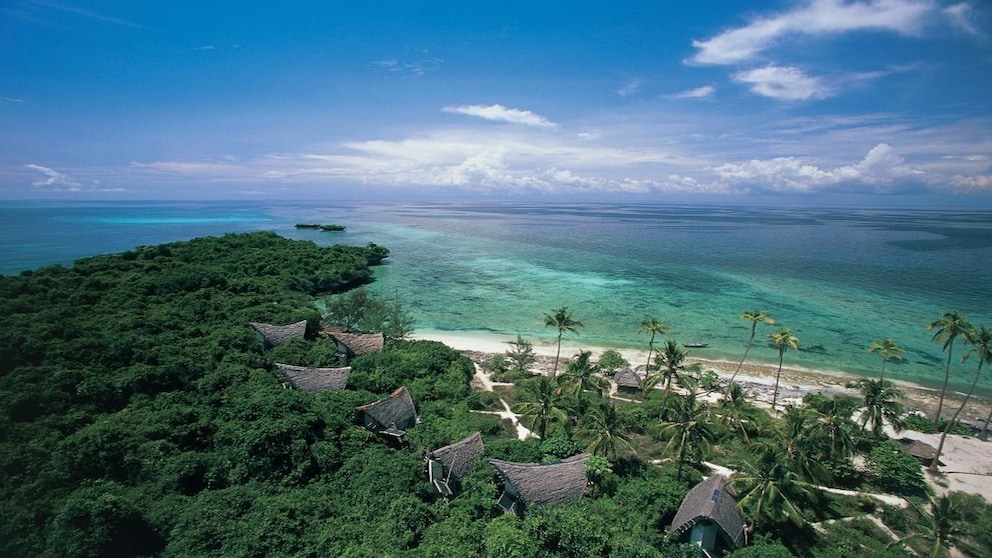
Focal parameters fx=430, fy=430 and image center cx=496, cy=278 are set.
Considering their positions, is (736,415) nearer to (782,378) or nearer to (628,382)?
(628,382)

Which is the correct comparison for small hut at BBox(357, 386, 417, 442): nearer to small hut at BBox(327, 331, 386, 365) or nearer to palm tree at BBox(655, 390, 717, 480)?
small hut at BBox(327, 331, 386, 365)

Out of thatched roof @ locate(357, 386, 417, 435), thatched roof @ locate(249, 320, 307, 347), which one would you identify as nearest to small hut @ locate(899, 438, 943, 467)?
thatched roof @ locate(357, 386, 417, 435)

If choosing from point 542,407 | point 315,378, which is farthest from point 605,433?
point 315,378

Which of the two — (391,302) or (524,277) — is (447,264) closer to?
(524,277)

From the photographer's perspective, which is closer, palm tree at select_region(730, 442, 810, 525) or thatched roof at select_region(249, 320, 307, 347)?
palm tree at select_region(730, 442, 810, 525)

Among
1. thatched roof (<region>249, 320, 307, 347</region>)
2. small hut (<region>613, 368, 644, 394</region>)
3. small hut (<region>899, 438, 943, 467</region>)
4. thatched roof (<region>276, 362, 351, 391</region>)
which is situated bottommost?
small hut (<region>899, 438, 943, 467</region>)

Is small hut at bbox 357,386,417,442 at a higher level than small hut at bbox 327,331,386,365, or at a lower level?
lower

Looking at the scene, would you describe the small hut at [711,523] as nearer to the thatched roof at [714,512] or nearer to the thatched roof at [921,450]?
the thatched roof at [714,512]

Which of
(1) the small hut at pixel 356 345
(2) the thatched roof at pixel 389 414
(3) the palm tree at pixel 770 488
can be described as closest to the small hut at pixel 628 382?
(3) the palm tree at pixel 770 488

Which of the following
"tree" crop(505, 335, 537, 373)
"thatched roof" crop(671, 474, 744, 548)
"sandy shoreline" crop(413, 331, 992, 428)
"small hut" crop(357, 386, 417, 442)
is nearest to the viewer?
"thatched roof" crop(671, 474, 744, 548)
